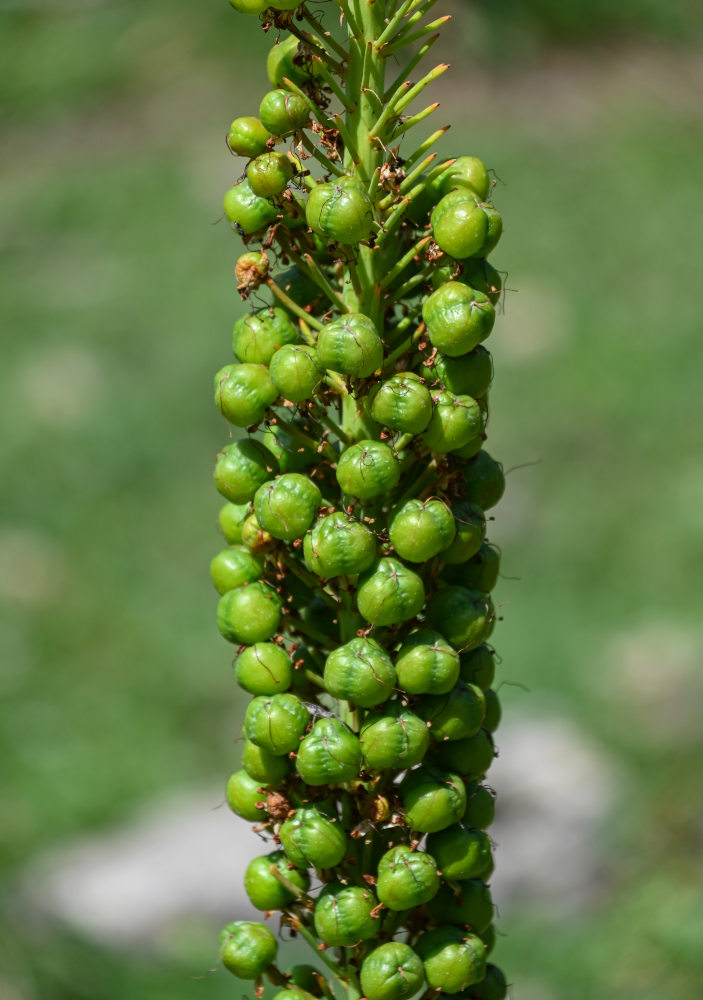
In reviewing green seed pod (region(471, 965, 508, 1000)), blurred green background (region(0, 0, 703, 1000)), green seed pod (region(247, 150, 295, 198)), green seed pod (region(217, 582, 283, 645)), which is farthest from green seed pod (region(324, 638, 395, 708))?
blurred green background (region(0, 0, 703, 1000))

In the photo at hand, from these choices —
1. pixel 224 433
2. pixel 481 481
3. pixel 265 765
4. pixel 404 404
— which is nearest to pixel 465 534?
pixel 481 481

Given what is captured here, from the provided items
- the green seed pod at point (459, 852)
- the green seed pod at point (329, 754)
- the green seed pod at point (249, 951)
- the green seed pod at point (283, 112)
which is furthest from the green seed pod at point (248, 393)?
the green seed pod at point (249, 951)

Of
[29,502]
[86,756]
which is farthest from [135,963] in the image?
[29,502]

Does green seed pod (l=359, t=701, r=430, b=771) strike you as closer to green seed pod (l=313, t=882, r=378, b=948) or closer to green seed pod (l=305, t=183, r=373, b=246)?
green seed pod (l=313, t=882, r=378, b=948)

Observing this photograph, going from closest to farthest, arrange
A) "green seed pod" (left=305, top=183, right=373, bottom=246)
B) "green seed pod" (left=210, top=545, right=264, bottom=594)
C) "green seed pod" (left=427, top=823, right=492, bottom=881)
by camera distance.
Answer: "green seed pod" (left=305, top=183, right=373, bottom=246) < "green seed pod" (left=427, top=823, right=492, bottom=881) < "green seed pod" (left=210, top=545, right=264, bottom=594)

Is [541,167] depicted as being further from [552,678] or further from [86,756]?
[86,756]

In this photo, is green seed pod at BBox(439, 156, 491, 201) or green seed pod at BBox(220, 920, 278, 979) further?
green seed pod at BBox(220, 920, 278, 979)
